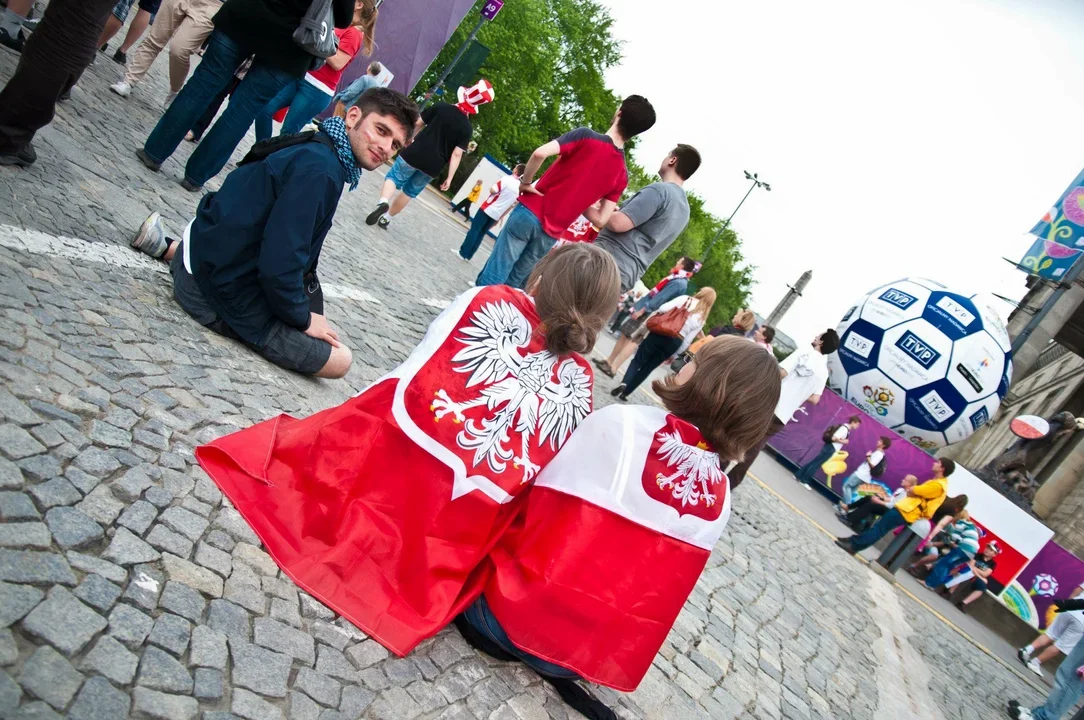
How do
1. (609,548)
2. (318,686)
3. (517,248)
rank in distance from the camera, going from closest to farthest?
(318,686) < (609,548) < (517,248)

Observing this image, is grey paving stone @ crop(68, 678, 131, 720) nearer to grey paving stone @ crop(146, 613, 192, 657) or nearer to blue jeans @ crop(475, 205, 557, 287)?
grey paving stone @ crop(146, 613, 192, 657)

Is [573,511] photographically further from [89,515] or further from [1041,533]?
[1041,533]

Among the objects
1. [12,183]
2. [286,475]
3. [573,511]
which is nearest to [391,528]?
[286,475]

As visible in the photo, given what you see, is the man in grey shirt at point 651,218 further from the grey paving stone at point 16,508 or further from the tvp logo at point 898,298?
the tvp logo at point 898,298

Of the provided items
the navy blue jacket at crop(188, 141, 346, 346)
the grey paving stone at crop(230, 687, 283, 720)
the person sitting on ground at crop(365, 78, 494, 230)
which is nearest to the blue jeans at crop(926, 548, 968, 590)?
the person sitting on ground at crop(365, 78, 494, 230)

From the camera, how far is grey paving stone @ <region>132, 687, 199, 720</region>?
1630mm

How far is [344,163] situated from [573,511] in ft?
6.98

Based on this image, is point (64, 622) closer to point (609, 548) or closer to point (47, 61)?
point (609, 548)

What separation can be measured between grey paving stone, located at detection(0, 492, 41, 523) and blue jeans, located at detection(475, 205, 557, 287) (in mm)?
4729

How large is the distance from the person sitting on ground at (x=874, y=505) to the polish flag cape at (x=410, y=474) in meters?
10.5

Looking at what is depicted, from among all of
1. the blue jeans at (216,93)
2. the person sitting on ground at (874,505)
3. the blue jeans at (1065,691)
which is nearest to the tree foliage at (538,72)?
the person sitting on ground at (874,505)

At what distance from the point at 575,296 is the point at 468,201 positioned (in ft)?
57.5

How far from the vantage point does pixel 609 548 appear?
95.4 inches

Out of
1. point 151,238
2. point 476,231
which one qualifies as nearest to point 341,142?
point 151,238
